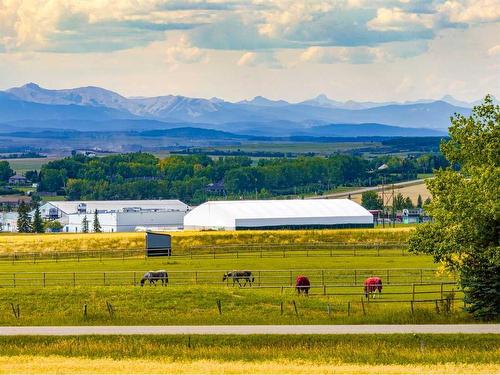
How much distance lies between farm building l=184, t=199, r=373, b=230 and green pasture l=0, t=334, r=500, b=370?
3632 inches

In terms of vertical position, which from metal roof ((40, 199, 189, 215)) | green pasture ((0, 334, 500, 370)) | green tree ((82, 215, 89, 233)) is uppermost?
metal roof ((40, 199, 189, 215))

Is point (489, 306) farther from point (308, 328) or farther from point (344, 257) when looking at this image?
point (344, 257)

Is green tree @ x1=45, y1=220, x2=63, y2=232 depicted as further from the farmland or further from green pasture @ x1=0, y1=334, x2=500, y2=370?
green pasture @ x1=0, y1=334, x2=500, y2=370

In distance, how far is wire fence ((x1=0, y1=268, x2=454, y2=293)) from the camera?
218ft

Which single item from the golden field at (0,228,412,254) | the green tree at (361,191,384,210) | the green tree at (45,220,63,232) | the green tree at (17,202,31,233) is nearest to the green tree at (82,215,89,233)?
the green tree at (45,220,63,232)

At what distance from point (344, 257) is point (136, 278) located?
22.0 meters

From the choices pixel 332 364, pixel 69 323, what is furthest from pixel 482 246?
pixel 69 323

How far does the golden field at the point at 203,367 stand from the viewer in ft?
121

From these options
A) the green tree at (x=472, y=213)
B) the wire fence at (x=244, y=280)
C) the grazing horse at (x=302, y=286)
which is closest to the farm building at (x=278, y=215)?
the wire fence at (x=244, y=280)

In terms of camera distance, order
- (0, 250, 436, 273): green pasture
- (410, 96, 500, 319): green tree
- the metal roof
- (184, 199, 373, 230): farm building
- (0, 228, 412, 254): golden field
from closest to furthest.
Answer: (410, 96, 500, 319): green tree → (0, 250, 436, 273): green pasture → (0, 228, 412, 254): golden field → (184, 199, 373, 230): farm building → the metal roof

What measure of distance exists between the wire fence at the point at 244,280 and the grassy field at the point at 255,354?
1991cm

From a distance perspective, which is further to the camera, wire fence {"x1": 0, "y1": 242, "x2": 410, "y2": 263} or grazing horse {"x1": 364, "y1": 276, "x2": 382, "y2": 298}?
wire fence {"x1": 0, "y1": 242, "x2": 410, "y2": 263}

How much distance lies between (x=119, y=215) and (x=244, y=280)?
312ft

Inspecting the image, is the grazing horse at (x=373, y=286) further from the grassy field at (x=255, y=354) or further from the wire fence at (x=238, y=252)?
the wire fence at (x=238, y=252)
